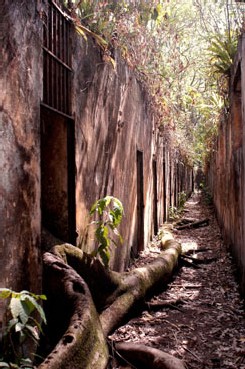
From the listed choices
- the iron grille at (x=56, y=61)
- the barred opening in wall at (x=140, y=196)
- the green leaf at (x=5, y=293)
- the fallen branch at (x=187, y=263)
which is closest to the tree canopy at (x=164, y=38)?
the iron grille at (x=56, y=61)

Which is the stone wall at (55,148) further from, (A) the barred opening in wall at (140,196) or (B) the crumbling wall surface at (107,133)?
(A) the barred opening in wall at (140,196)

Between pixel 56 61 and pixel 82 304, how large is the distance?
242 cm

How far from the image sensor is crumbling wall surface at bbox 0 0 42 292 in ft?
10.3

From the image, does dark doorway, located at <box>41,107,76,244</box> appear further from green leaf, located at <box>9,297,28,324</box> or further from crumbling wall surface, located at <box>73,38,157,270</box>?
green leaf, located at <box>9,297,28,324</box>

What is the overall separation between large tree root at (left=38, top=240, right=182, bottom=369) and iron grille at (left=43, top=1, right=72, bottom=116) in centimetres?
152

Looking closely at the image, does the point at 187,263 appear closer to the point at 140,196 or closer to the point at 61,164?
the point at 140,196

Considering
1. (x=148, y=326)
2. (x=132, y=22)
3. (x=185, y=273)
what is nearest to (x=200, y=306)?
(x=148, y=326)

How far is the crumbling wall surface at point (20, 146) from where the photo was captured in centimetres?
314

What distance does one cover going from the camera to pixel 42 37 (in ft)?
12.8

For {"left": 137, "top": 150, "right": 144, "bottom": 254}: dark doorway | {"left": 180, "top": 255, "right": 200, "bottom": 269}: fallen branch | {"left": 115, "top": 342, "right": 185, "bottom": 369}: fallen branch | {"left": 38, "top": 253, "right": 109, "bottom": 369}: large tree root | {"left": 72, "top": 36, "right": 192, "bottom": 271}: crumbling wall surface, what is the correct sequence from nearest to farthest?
{"left": 38, "top": 253, "right": 109, "bottom": 369}: large tree root
{"left": 115, "top": 342, "right": 185, "bottom": 369}: fallen branch
{"left": 72, "top": 36, "right": 192, "bottom": 271}: crumbling wall surface
{"left": 180, "top": 255, "right": 200, "bottom": 269}: fallen branch
{"left": 137, "top": 150, "right": 144, "bottom": 254}: dark doorway

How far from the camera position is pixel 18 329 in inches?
102

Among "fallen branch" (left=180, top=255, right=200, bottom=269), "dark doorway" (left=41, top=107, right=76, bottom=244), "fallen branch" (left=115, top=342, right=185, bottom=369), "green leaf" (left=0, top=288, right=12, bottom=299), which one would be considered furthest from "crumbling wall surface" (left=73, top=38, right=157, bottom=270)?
"green leaf" (left=0, top=288, right=12, bottom=299)

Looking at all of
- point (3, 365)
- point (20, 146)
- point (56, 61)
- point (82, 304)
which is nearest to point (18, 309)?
point (3, 365)

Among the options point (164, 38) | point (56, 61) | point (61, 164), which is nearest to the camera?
point (56, 61)
